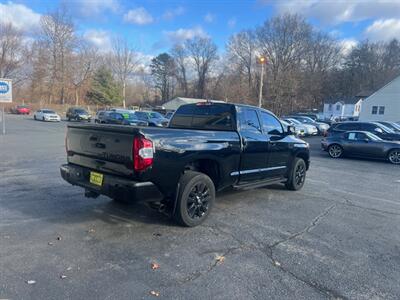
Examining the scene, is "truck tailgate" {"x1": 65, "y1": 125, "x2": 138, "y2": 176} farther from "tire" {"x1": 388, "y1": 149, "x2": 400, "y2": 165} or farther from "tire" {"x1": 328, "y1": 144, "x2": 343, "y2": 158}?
"tire" {"x1": 388, "y1": 149, "x2": 400, "y2": 165}

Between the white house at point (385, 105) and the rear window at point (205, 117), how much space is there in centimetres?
4271

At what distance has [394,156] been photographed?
1315 cm

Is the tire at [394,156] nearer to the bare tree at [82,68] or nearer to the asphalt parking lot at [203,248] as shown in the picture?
the asphalt parking lot at [203,248]

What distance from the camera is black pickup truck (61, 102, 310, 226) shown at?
4.05 metres

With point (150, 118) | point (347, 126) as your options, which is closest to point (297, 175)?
point (347, 126)

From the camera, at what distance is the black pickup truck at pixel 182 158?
4.05 meters

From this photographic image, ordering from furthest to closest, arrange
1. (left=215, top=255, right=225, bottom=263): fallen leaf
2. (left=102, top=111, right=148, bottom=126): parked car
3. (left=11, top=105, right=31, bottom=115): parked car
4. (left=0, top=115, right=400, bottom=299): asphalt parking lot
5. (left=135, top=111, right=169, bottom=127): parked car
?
(left=11, top=105, right=31, bottom=115): parked car < (left=135, top=111, right=169, bottom=127): parked car < (left=102, top=111, right=148, bottom=126): parked car < (left=215, top=255, right=225, bottom=263): fallen leaf < (left=0, top=115, right=400, bottom=299): asphalt parking lot

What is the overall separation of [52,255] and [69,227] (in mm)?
897

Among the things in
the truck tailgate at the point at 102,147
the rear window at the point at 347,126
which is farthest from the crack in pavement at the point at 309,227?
the rear window at the point at 347,126

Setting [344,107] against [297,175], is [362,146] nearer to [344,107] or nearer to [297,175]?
[297,175]

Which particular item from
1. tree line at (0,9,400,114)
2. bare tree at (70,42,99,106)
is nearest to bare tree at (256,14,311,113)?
tree line at (0,9,400,114)

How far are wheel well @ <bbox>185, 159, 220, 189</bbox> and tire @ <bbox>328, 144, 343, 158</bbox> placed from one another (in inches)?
437

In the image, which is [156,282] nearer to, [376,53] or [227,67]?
[227,67]

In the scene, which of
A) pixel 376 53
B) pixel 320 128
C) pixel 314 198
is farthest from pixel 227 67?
pixel 314 198
